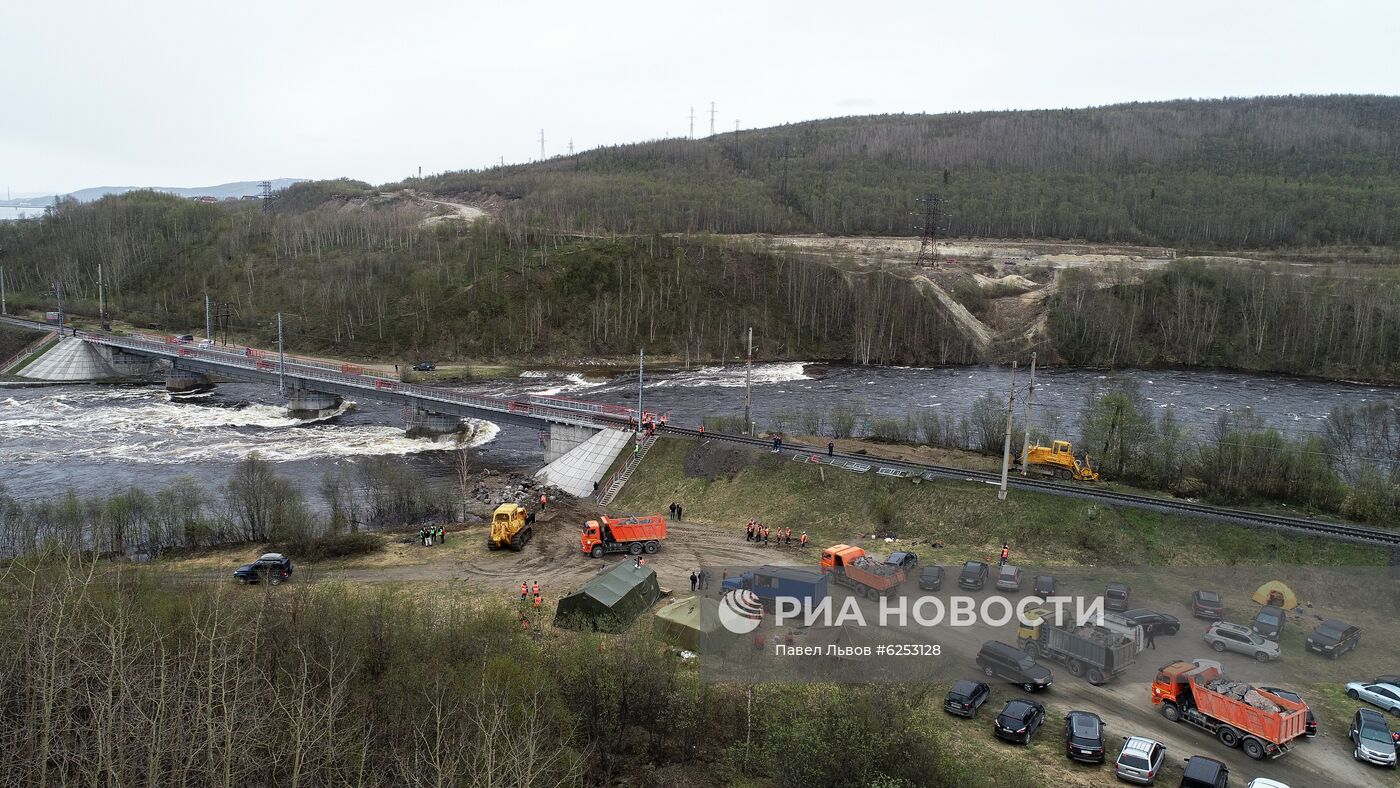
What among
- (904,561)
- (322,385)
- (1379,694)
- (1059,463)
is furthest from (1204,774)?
(322,385)

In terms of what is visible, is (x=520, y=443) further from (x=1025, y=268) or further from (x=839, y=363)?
(x=1025, y=268)

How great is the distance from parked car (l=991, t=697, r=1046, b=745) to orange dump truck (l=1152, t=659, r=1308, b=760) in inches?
174

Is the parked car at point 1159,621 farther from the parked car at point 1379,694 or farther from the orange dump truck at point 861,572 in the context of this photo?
the orange dump truck at point 861,572

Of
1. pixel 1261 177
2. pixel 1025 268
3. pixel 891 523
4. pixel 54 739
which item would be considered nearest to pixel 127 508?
pixel 54 739

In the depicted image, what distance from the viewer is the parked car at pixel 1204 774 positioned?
2233 cm

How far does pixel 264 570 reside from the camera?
131ft

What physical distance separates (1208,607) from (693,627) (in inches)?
821

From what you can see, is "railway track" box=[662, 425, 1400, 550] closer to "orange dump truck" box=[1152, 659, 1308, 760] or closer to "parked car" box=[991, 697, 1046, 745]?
"orange dump truck" box=[1152, 659, 1308, 760]

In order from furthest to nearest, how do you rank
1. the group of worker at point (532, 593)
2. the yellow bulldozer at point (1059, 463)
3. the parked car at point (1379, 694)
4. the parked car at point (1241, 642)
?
1. the yellow bulldozer at point (1059, 463)
2. the group of worker at point (532, 593)
3. the parked car at point (1241, 642)
4. the parked car at point (1379, 694)

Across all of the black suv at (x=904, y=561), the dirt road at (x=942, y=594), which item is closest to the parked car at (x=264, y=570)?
the dirt road at (x=942, y=594)

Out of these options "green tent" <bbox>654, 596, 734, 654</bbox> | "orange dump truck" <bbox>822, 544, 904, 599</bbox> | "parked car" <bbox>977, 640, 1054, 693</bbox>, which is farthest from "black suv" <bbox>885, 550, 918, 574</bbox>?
"green tent" <bbox>654, 596, 734, 654</bbox>

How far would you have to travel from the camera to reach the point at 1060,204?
191875 millimetres

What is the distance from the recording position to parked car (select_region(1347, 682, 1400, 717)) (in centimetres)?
2697

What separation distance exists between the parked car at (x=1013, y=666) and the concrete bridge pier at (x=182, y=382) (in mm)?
106818
